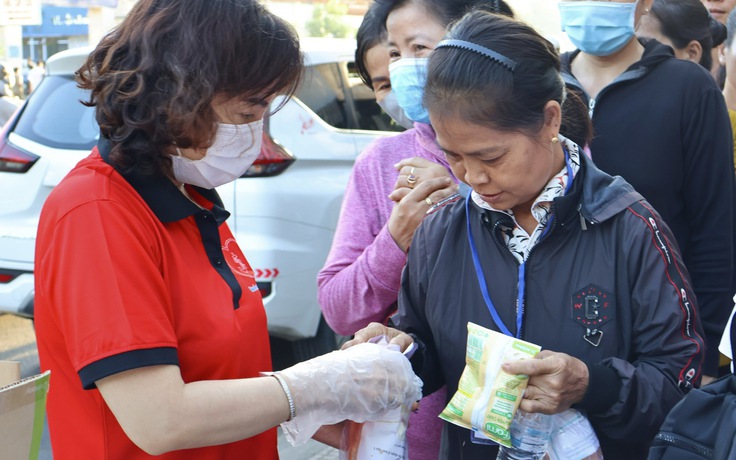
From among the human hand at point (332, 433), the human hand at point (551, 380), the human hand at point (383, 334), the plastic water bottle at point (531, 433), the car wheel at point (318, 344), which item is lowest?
the car wheel at point (318, 344)

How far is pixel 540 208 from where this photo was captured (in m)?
1.86

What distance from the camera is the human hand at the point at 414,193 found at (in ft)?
6.96

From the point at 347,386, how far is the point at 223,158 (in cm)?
56

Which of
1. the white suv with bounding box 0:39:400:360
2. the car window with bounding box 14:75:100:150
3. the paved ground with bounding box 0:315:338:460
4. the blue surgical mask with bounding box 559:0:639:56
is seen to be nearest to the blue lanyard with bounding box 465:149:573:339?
the blue surgical mask with bounding box 559:0:639:56

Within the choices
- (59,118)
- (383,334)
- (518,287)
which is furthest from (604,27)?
(59,118)

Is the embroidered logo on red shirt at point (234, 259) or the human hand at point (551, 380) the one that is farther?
the embroidered logo on red shirt at point (234, 259)

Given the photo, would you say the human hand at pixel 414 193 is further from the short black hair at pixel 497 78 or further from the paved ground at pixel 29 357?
the paved ground at pixel 29 357

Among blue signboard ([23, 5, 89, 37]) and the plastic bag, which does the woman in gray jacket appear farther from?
blue signboard ([23, 5, 89, 37])

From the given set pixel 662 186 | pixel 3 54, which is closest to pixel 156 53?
pixel 662 186

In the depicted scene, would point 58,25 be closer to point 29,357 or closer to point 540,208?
point 29,357

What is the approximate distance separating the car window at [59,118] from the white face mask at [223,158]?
9.18 feet

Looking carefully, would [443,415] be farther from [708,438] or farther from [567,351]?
[708,438]

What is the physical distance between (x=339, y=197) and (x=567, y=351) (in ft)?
8.67

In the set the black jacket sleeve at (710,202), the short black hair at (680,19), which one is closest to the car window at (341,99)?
the short black hair at (680,19)
